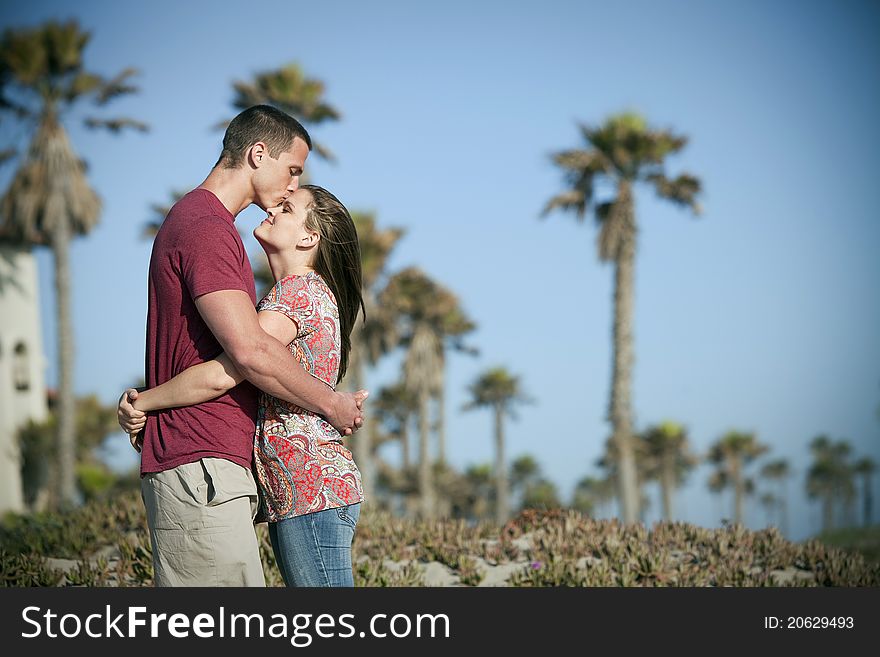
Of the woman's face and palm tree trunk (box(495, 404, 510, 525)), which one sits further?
palm tree trunk (box(495, 404, 510, 525))

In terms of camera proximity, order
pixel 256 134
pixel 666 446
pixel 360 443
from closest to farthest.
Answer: pixel 256 134, pixel 360 443, pixel 666 446

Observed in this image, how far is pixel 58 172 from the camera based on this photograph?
25.1 meters

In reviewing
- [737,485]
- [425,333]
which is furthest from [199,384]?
[737,485]

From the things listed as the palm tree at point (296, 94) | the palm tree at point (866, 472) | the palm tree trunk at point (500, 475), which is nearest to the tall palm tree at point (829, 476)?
the palm tree at point (866, 472)

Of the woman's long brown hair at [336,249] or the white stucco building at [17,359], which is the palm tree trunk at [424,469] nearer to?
the white stucco building at [17,359]

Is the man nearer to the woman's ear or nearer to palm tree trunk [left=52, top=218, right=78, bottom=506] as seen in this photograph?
the woman's ear

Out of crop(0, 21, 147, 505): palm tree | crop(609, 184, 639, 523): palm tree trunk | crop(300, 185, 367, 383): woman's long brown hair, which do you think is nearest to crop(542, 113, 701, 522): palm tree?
crop(609, 184, 639, 523): palm tree trunk

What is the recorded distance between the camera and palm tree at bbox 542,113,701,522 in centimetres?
2217

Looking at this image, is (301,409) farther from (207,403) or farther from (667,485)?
(667,485)

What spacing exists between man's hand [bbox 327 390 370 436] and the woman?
0.12 ft

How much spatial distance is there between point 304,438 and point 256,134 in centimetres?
113

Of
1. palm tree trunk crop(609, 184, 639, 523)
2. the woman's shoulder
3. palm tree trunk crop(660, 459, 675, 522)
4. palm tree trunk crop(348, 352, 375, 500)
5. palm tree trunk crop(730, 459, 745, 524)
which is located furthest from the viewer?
palm tree trunk crop(730, 459, 745, 524)

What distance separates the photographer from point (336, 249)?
139 inches

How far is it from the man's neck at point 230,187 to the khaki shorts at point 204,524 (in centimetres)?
96
